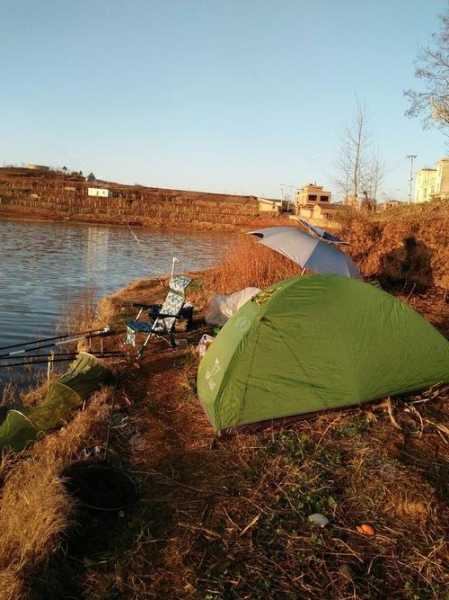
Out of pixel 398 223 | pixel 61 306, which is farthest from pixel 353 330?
pixel 61 306

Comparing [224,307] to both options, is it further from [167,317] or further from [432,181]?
[432,181]

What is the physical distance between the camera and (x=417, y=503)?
3541mm

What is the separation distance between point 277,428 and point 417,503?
1488mm

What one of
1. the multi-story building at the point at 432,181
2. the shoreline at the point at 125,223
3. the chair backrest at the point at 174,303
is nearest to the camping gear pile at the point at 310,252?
the chair backrest at the point at 174,303

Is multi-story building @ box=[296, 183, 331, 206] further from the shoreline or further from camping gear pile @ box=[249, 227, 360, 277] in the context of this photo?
camping gear pile @ box=[249, 227, 360, 277]

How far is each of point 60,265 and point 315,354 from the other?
17848 millimetres

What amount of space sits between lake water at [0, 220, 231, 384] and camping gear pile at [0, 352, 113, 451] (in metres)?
4.23

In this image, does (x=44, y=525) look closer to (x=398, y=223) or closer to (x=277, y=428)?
(x=277, y=428)

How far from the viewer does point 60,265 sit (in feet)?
68.0

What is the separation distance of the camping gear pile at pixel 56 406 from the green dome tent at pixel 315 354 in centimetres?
153

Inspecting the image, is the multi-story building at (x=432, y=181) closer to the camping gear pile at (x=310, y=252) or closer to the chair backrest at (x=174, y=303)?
the camping gear pile at (x=310, y=252)

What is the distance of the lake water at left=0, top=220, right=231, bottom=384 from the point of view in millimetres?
11914

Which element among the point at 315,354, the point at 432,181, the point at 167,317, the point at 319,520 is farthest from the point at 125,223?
the point at 319,520

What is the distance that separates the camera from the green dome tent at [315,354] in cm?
466
